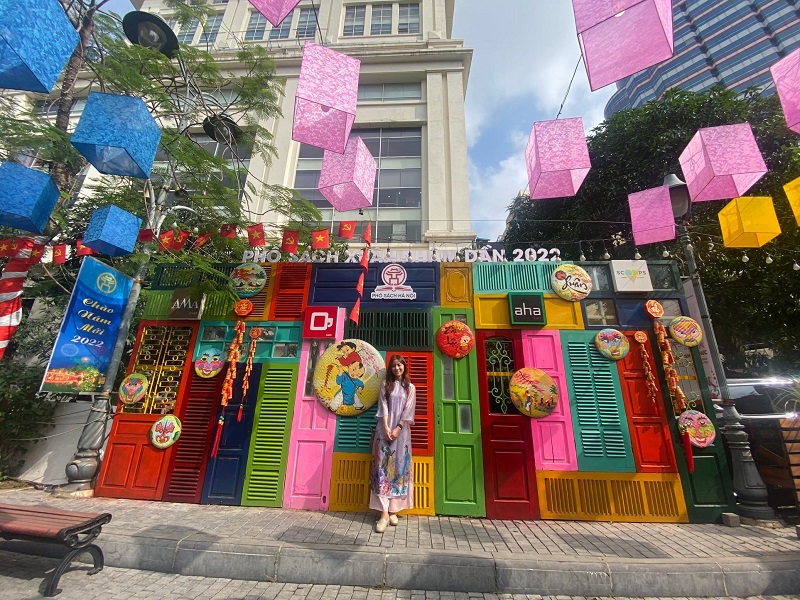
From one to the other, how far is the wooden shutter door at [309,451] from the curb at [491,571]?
163cm

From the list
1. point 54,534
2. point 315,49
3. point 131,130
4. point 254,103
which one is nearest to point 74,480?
point 54,534

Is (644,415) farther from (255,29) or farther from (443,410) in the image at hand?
(255,29)

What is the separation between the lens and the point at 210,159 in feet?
23.7

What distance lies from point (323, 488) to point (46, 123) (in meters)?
8.77

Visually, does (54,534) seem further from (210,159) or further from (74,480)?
(210,159)

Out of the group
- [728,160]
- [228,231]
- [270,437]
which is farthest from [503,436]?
[228,231]

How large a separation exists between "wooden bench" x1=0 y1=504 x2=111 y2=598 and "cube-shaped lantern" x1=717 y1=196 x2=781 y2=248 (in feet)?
31.5

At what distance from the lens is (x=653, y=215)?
6.34 m

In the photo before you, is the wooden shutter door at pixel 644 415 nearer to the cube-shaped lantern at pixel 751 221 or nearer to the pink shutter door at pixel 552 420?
the pink shutter door at pixel 552 420

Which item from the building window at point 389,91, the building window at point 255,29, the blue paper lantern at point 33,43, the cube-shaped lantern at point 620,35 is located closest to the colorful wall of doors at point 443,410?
the cube-shaped lantern at point 620,35

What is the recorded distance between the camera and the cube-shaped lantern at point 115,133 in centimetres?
374

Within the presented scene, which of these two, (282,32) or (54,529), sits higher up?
(282,32)

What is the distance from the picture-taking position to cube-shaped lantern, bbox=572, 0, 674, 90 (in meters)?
3.53

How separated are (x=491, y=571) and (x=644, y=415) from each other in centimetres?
378
